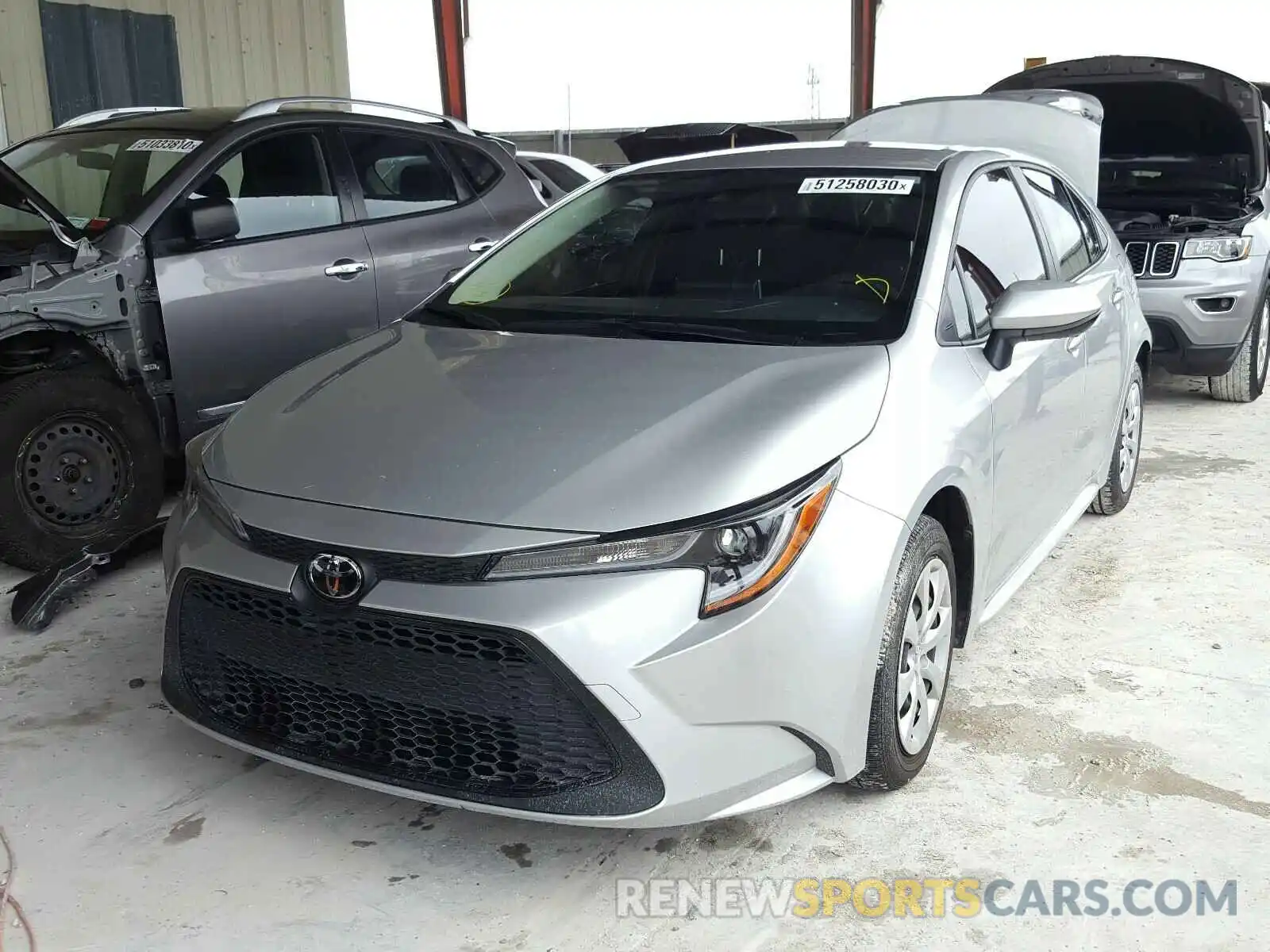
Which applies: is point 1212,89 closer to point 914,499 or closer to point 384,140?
point 384,140

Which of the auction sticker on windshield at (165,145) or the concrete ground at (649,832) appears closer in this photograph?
the concrete ground at (649,832)

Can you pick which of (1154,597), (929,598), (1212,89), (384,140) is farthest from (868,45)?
(929,598)

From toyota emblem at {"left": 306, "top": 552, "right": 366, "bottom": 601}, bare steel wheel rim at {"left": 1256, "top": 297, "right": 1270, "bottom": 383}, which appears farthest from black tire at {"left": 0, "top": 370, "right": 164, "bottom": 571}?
bare steel wheel rim at {"left": 1256, "top": 297, "right": 1270, "bottom": 383}

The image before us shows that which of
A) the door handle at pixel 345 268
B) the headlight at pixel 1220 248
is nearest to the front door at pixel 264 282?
the door handle at pixel 345 268

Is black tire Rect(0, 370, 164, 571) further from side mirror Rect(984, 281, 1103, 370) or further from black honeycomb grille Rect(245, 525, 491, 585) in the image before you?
side mirror Rect(984, 281, 1103, 370)

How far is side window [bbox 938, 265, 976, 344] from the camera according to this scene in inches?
112

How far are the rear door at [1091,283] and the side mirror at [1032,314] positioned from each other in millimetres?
587

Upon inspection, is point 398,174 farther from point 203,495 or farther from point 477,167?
point 203,495

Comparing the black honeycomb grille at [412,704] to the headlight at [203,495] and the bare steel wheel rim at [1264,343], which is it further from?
the bare steel wheel rim at [1264,343]

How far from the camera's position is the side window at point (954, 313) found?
2.85m

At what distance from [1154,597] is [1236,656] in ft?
1.59

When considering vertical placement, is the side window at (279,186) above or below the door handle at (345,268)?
above

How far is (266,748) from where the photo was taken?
2.46 metres

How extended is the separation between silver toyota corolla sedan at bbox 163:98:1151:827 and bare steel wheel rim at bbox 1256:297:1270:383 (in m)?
3.95
